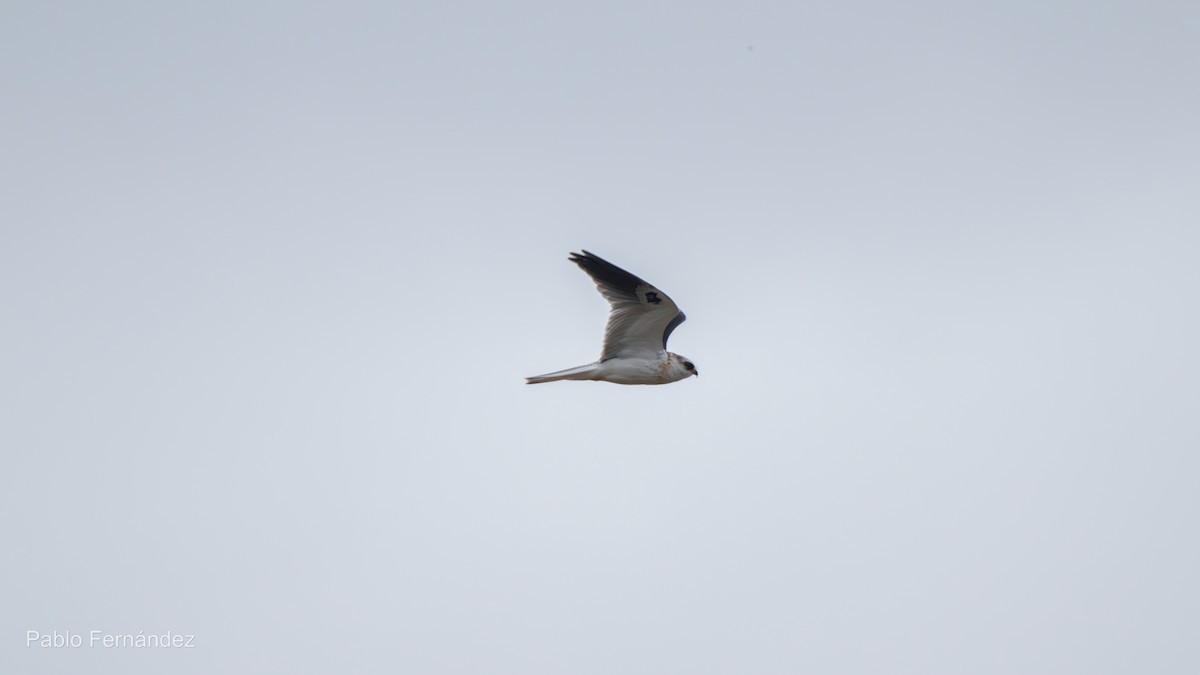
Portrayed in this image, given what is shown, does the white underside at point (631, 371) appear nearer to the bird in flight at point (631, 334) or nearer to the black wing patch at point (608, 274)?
the bird in flight at point (631, 334)

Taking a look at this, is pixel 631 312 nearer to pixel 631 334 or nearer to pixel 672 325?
pixel 631 334

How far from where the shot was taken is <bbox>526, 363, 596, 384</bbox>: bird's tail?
12.7 meters

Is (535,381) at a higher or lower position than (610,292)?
lower

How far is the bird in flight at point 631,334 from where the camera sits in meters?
13.1

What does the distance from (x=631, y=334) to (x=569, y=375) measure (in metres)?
1.21

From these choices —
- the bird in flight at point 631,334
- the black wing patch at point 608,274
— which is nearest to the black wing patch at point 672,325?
the bird in flight at point 631,334

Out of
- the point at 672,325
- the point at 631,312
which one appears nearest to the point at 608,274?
the point at 631,312

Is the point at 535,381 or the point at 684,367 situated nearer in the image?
the point at 535,381

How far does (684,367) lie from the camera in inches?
554

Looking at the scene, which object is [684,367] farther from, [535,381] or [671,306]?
[535,381]

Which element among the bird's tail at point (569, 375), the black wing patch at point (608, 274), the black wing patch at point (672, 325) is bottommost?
the bird's tail at point (569, 375)

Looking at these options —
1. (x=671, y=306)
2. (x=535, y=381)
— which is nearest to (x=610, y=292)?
(x=671, y=306)

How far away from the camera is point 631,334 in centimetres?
1381

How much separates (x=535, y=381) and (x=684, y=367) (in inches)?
94.1
